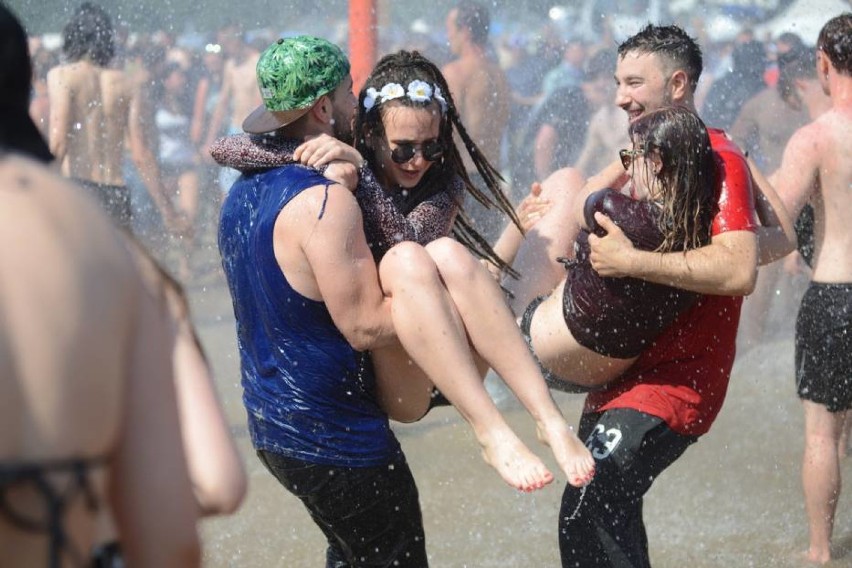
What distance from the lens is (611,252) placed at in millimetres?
3072

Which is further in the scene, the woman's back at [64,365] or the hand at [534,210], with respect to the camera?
the hand at [534,210]

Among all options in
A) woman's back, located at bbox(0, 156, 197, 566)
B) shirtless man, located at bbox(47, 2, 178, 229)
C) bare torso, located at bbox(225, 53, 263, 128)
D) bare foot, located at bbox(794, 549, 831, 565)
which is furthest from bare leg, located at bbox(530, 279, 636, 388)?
bare torso, located at bbox(225, 53, 263, 128)

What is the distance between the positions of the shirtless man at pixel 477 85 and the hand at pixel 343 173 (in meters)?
4.45

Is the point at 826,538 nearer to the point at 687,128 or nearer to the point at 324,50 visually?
the point at 687,128

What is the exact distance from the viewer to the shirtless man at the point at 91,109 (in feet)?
22.5

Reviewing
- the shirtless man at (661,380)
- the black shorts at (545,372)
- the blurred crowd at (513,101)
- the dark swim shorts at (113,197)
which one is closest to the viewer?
the shirtless man at (661,380)

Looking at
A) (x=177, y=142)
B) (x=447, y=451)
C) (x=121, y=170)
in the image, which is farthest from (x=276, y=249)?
(x=177, y=142)

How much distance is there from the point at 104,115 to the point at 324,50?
4.45 meters

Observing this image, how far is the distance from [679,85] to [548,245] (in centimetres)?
59

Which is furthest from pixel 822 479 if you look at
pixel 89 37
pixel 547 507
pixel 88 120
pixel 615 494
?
pixel 89 37

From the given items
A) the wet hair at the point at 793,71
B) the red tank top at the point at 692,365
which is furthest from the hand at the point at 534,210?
the wet hair at the point at 793,71

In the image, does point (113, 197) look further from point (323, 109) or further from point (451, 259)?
point (451, 259)

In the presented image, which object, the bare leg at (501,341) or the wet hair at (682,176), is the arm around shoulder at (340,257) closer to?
the bare leg at (501,341)

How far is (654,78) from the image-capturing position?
349cm
